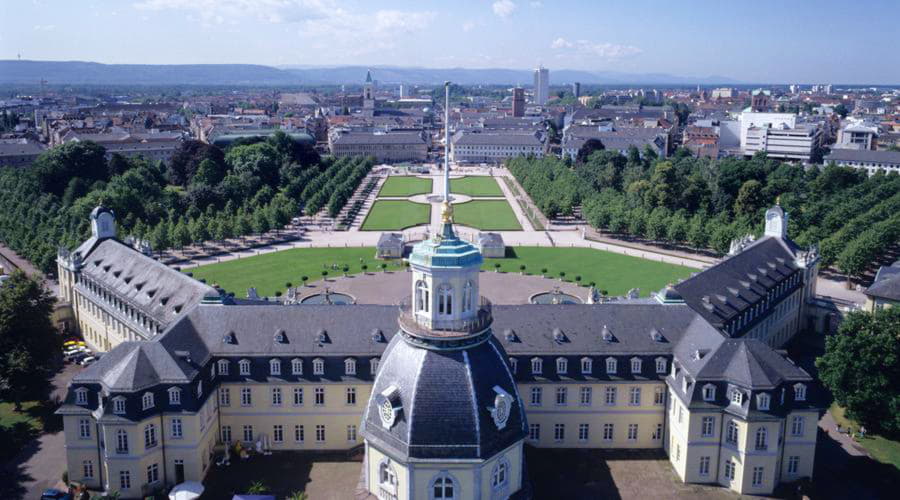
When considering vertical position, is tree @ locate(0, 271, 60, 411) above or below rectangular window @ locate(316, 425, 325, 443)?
above

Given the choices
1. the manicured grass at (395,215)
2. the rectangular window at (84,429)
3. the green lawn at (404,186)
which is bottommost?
the manicured grass at (395,215)

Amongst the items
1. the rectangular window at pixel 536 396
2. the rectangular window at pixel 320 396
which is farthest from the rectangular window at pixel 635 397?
the rectangular window at pixel 320 396

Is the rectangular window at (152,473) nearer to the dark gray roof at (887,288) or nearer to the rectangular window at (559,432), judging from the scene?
the rectangular window at (559,432)

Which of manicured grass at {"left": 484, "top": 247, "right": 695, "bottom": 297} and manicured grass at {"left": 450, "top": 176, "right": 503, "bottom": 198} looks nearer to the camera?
manicured grass at {"left": 484, "top": 247, "right": 695, "bottom": 297}

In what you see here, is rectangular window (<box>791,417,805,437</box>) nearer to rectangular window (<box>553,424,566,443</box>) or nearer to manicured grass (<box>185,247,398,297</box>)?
rectangular window (<box>553,424,566,443</box>)

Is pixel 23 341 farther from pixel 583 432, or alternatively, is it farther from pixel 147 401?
pixel 583 432

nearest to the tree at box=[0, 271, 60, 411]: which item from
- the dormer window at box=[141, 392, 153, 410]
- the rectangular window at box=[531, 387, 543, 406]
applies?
the dormer window at box=[141, 392, 153, 410]

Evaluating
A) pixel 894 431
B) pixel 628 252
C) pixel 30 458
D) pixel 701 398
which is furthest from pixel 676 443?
pixel 628 252

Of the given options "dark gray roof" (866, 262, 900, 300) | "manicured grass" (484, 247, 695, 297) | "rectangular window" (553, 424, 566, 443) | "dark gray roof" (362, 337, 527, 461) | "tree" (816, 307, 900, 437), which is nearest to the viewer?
"dark gray roof" (362, 337, 527, 461)
